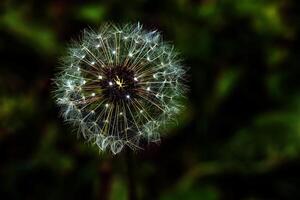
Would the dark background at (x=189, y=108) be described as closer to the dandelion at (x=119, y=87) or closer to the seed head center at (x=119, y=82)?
the dandelion at (x=119, y=87)

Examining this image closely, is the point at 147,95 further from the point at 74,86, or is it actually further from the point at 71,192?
the point at 71,192

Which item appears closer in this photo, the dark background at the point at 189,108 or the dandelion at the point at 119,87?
the dandelion at the point at 119,87

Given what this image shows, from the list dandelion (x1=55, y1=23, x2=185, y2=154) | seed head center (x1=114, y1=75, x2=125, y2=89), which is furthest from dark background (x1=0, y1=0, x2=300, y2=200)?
seed head center (x1=114, y1=75, x2=125, y2=89)

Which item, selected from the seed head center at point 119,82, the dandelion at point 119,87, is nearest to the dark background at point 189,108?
the dandelion at point 119,87

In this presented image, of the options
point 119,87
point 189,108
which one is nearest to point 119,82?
point 119,87

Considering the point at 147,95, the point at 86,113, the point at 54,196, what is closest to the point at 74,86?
the point at 86,113

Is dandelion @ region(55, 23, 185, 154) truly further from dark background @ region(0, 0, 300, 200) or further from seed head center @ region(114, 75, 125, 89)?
dark background @ region(0, 0, 300, 200)
